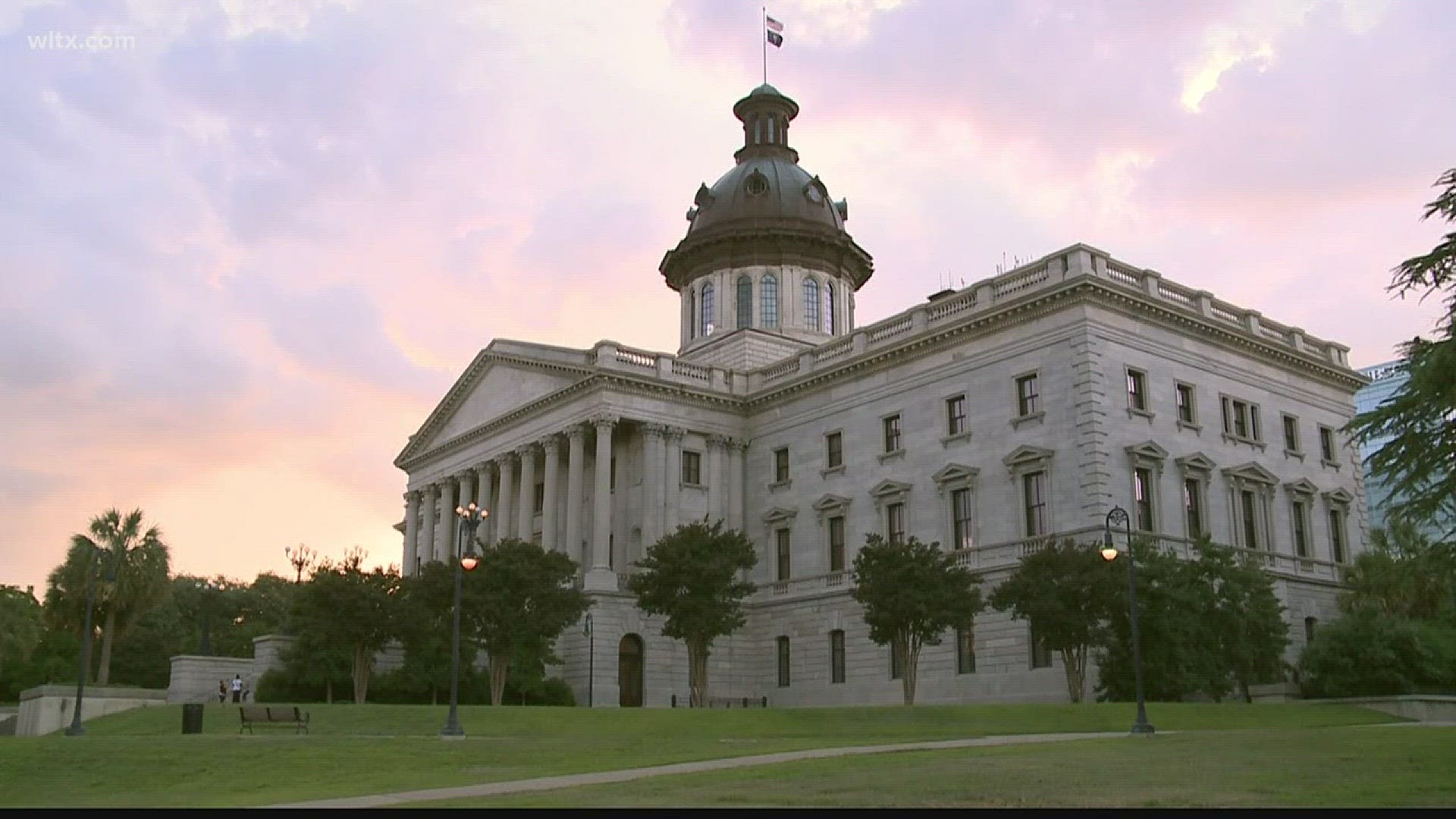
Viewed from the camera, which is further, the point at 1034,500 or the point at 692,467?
the point at 692,467

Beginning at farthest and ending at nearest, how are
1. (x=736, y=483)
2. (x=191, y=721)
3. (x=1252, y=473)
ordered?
(x=736, y=483), (x=1252, y=473), (x=191, y=721)

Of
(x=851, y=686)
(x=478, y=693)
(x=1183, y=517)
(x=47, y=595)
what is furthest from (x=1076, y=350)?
(x=47, y=595)

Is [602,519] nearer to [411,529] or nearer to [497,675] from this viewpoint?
[497,675]

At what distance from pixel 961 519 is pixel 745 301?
936 inches

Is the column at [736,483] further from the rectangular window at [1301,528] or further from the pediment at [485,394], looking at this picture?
the rectangular window at [1301,528]

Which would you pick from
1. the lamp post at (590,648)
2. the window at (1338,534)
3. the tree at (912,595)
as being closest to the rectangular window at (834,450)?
the lamp post at (590,648)

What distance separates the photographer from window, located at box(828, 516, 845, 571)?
184ft

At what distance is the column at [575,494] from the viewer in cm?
5916

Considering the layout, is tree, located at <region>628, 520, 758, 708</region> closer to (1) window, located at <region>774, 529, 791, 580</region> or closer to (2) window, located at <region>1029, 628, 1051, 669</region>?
(1) window, located at <region>774, 529, 791, 580</region>

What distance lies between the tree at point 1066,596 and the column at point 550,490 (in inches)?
973

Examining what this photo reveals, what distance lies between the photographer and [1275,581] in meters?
48.0

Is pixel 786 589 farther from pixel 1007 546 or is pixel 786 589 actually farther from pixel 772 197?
pixel 772 197

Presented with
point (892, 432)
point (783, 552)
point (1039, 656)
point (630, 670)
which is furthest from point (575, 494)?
point (1039, 656)

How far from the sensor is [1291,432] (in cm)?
5350
